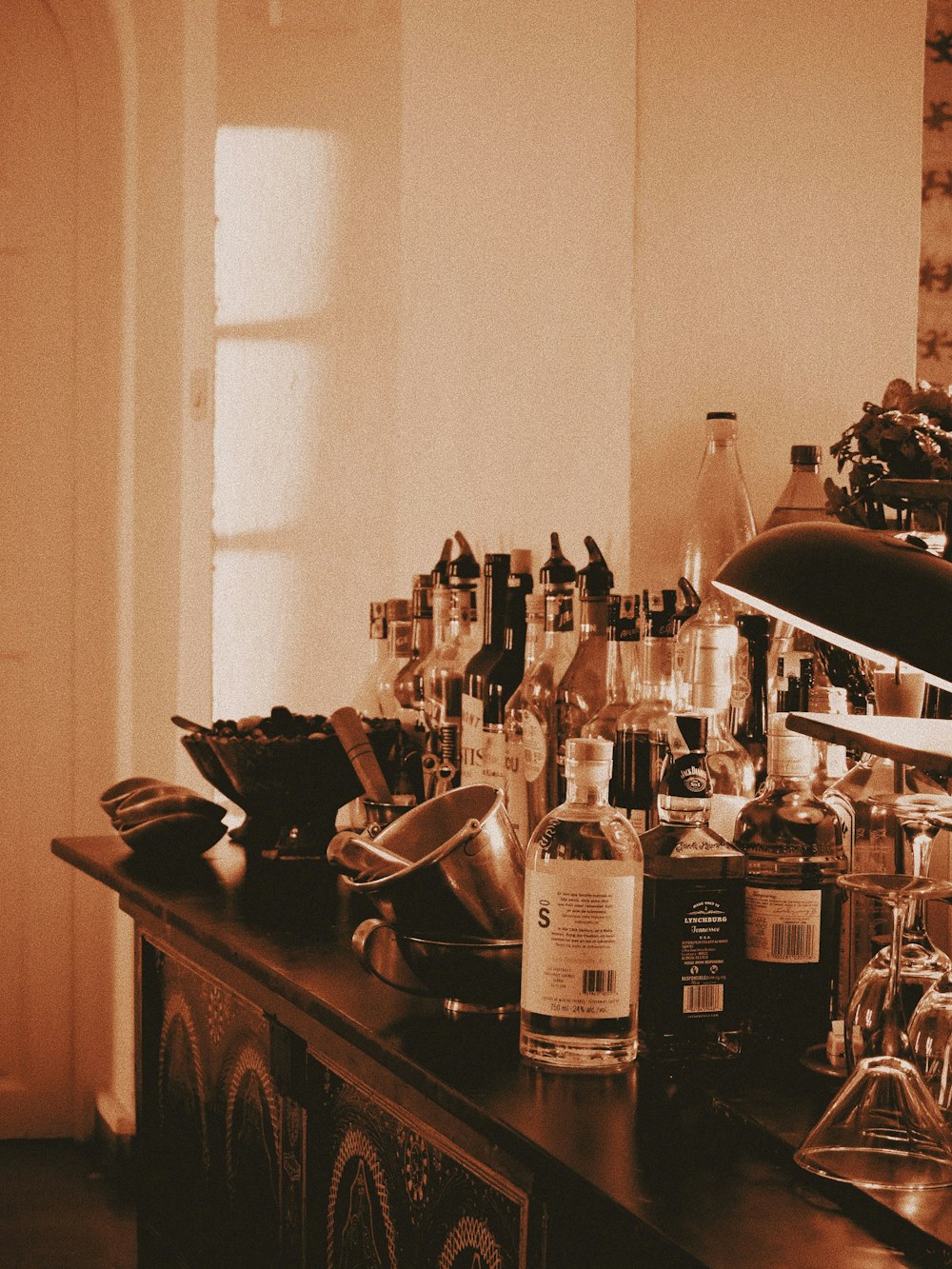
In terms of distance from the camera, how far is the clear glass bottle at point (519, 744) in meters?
1.81

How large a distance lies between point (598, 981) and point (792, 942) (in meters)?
0.15

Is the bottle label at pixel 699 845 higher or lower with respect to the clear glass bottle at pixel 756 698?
lower

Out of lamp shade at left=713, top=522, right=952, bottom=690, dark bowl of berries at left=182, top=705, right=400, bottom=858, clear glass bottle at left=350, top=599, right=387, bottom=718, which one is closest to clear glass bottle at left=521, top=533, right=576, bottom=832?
dark bowl of berries at left=182, top=705, right=400, bottom=858

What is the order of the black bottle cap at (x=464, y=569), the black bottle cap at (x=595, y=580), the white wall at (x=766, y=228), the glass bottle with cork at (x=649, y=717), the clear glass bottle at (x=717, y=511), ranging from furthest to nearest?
the black bottle cap at (x=464, y=569) → the white wall at (x=766, y=228) → the clear glass bottle at (x=717, y=511) → the black bottle cap at (x=595, y=580) → the glass bottle with cork at (x=649, y=717)

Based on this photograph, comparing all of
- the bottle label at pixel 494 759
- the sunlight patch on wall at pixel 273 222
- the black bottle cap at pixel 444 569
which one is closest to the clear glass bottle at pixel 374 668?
the black bottle cap at pixel 444 569

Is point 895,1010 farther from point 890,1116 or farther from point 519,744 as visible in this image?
point 519,744

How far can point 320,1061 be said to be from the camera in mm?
1525

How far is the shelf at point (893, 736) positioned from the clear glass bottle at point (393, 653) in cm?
137

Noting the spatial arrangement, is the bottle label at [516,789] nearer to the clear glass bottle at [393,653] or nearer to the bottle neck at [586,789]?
the clear glass bottle at [393,653]

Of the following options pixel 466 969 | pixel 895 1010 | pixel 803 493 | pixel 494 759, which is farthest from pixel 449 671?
pixel 895 1010

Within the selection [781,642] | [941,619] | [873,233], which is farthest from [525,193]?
[941,619]

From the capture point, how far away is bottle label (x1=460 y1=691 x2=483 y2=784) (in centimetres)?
191

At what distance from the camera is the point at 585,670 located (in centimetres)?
176

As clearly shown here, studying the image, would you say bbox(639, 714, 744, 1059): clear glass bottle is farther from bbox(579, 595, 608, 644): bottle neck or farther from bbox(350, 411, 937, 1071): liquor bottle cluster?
bbox(579, 595, 608, 644): bottle neck
